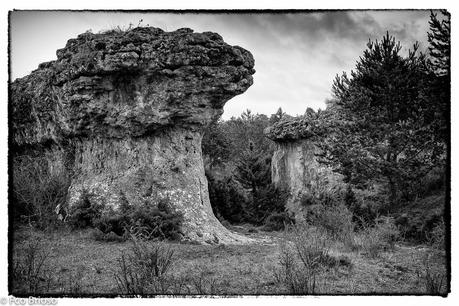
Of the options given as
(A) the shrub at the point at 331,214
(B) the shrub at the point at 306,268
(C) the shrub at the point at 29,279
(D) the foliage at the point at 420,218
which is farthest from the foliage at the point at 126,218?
(D) the foliage at the point at 420,218

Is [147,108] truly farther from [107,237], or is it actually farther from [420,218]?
[420,218]

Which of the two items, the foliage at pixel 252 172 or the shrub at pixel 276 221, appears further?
the foliage at pixel 252 172

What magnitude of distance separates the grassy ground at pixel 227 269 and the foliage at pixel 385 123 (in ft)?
10.8

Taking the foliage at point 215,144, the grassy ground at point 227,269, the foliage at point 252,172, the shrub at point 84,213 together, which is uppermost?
the foliage at point 215,144

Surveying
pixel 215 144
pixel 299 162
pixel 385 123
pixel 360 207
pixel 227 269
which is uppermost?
pixel 215 144

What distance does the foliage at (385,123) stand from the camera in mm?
12703

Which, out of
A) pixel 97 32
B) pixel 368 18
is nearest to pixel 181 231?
pixel 97 32

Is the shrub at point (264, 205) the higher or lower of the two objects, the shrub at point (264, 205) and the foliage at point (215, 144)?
the lower

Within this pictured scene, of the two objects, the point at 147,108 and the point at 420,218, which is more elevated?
the point at 147,108

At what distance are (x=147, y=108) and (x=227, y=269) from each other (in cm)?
708

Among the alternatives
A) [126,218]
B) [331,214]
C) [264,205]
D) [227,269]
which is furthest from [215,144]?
[227,269]

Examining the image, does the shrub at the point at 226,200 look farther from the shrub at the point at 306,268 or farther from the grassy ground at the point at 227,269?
the shrub at the point at 306,268

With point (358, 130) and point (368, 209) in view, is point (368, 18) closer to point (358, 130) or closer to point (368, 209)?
point (358, 130)

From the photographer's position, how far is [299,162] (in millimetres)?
21656
